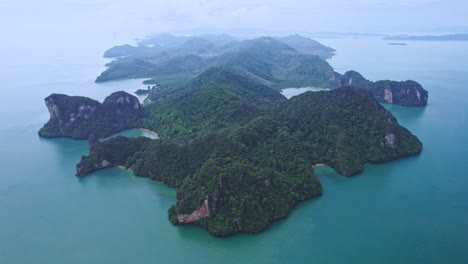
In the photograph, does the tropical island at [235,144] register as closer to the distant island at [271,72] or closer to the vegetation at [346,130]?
the vegetation at [346,130]

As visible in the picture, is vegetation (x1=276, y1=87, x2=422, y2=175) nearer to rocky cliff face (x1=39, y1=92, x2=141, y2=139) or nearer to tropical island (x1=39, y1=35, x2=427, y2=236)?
tropical island (x1=39, y1=35, x2=427, y2=236)

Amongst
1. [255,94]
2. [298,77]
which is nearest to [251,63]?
[298,77]

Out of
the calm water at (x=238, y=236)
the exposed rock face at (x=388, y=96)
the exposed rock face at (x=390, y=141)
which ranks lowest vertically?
the calm water at (x=238, y=236)

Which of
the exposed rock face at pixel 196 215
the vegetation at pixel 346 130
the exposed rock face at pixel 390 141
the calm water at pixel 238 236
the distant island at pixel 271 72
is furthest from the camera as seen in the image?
the distant island at pixel 271 72

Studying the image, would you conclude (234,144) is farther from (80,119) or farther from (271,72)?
(271,72)

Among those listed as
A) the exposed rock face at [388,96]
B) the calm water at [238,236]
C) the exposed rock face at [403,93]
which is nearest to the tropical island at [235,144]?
the exposed rock face at [403,93]

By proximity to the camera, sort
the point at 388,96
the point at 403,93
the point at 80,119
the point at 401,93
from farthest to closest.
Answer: the point at 388,96, the point at 401,93, the point at 403,93, the point at 80,119

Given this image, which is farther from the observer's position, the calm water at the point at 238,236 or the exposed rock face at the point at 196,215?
the exposed rock face at the point at 196,215

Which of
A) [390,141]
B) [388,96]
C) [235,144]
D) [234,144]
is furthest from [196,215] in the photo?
[388,96]
